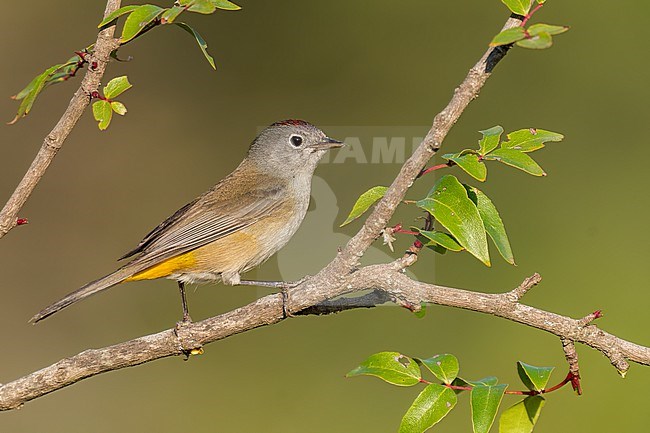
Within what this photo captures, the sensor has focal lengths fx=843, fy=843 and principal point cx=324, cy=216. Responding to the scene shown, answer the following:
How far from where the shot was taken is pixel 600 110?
6.27 m

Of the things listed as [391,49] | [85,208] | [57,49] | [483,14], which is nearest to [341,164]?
[391,49]

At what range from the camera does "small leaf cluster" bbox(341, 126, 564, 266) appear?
86.1 inches

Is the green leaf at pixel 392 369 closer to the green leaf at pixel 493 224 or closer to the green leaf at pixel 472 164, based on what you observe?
the green leaf at pixel 493 224

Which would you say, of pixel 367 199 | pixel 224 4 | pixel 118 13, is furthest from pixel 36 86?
pixel 367 199

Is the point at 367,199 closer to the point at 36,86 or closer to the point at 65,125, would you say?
the point at 65,125

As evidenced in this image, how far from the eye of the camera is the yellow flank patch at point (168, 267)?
3.63m

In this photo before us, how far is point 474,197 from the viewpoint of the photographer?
236cm

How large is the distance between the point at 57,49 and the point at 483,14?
3.50 metres

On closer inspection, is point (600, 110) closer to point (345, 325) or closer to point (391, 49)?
point (391, 49)

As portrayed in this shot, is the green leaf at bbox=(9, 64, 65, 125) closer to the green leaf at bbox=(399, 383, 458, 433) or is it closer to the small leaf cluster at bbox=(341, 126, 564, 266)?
the small leaf cluster at bbox=(341, 126, 564, 266)

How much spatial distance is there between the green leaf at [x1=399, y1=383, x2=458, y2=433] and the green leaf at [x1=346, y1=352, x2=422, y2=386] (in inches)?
1.9

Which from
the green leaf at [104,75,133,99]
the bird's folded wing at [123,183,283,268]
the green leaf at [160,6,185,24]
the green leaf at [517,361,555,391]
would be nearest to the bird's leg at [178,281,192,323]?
the bird's folded wing at [123,183,283,268]

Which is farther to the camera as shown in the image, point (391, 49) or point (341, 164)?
point (391, 49)

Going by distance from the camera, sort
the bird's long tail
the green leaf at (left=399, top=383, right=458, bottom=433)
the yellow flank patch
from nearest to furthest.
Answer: the green leaf at (left=399, top=383, right=458, bottom=433), the bird's long tail, the yellow flank patch
